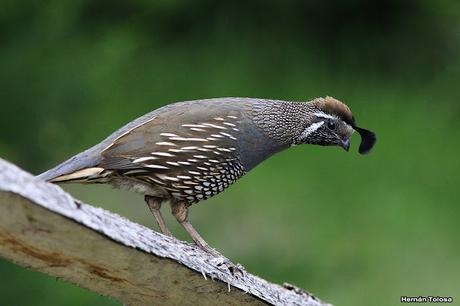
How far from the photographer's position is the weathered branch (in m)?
3.64

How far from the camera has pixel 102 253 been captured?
12.8 ft

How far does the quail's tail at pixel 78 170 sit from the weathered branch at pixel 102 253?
2.86 feet

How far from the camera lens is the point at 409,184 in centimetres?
984

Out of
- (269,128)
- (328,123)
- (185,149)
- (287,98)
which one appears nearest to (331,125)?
(328,123)

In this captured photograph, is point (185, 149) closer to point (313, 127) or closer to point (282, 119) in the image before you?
point (282, 119)

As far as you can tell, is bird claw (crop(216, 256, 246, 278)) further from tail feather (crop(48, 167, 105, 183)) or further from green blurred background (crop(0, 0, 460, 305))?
green blurred background (crop(0, 0, 460, 305))

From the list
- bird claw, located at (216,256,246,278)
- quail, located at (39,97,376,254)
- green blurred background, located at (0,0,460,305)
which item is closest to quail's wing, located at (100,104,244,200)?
quail, located at (39,97,376,254)

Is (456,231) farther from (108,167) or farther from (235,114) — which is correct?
(108,167)

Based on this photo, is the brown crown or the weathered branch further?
the brown crown

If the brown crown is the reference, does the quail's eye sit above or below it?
below

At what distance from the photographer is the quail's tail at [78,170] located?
5.25 metres

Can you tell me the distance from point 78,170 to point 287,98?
217 inches

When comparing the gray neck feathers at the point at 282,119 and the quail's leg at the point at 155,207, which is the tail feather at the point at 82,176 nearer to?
the quail's leg at the point at 155,207

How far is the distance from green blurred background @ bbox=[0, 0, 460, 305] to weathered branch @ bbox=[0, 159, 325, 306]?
2436 mm
